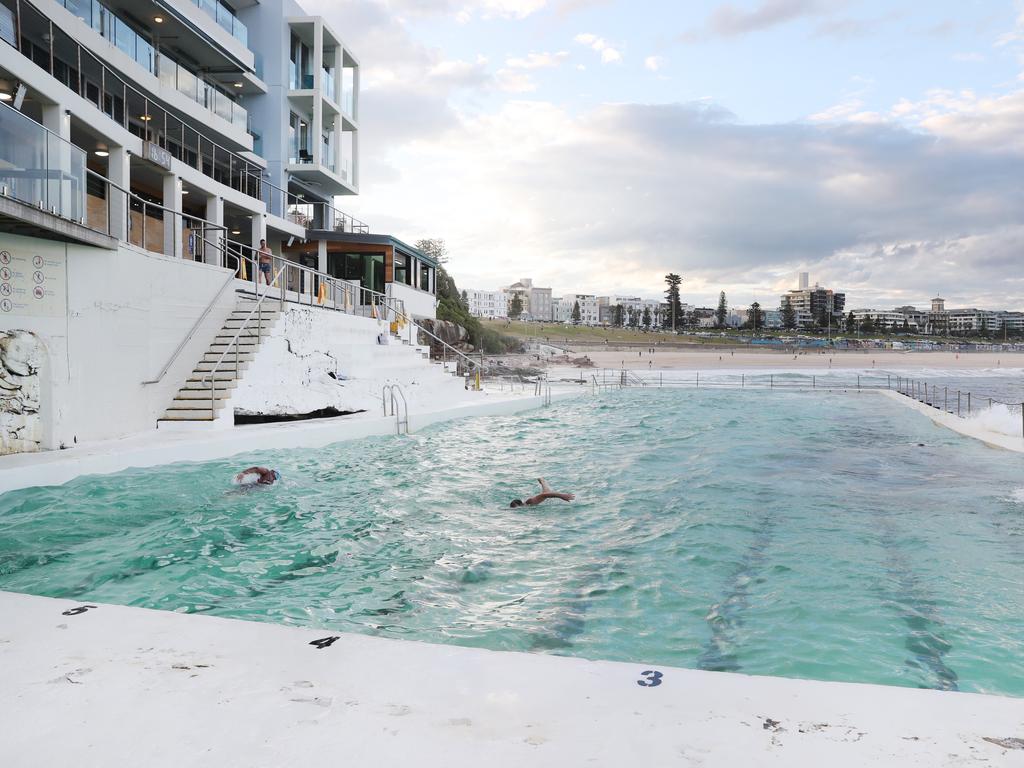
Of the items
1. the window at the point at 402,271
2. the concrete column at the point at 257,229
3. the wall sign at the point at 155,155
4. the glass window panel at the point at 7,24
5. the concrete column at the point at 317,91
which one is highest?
the concrete column at the point at 317,91

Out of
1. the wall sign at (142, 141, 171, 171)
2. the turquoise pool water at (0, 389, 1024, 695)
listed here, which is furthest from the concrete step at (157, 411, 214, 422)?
the wall sign at (142, 141, 171, 171)

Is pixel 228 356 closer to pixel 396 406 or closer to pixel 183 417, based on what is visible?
pixel 183 417

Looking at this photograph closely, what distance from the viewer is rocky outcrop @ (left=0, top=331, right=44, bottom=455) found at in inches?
423

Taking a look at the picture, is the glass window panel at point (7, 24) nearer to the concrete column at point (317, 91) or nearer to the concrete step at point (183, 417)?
the concrete step at point (183, 417)

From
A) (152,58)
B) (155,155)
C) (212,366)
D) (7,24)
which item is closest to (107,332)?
(212,366)

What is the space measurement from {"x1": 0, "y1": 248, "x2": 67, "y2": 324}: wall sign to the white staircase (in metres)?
3.59

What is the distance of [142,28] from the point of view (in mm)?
27609

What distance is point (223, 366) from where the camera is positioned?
16.2 m

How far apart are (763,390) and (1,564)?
1472 inches

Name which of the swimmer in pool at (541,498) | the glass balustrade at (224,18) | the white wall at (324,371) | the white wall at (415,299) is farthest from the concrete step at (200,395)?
the glass balustrade at (224,18)

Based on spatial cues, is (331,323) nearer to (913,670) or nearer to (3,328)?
(3,328)

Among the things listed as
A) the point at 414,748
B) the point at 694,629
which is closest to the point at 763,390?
the point at 694,629

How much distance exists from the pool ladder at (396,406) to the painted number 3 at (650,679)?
1440 centimetres

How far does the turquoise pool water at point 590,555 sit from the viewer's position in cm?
551
